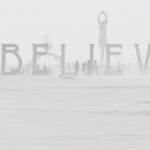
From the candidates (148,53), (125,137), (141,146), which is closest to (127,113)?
(125,137)

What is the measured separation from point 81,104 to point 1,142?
8625 mm

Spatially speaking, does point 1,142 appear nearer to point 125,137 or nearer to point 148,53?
point 125,137

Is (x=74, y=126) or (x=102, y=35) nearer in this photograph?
(x=74, y=126)

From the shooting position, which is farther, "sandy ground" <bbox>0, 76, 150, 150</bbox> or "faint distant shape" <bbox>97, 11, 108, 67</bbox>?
"faint distant shape" <bbox>97, 11, 108, 67</bbox>

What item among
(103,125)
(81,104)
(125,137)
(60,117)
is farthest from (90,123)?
(81,104)

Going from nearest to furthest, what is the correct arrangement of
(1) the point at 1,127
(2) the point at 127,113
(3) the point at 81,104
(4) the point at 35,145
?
1. (4) the point at 35,145
2. (1) the point at 1,127
3. (2) the point at 127,113
4. (3) the point at 81,104

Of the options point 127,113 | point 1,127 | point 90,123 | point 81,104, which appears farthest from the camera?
point 81,104

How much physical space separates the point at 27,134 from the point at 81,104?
299 inches

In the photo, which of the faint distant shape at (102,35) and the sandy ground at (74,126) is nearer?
the sandy ground at (74,126)

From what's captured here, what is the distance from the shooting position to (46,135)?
1022cm

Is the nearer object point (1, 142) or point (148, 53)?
point (1, 142)

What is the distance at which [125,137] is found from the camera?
1001 cm

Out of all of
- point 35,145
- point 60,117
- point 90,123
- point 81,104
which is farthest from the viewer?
point 81,104

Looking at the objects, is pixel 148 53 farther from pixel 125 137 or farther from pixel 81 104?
pixel 125 137
